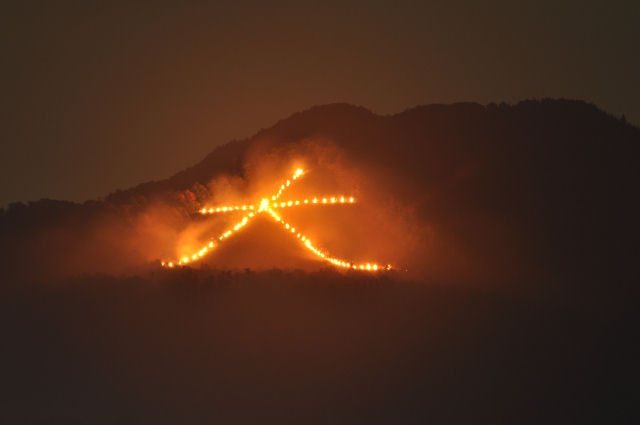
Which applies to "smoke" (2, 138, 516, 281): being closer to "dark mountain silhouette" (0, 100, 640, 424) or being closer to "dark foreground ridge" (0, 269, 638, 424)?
"dark mountain silhouette" (0, 100, 640, 424)

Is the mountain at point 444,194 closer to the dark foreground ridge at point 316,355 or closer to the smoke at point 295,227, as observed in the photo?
the smoke at point 295,227

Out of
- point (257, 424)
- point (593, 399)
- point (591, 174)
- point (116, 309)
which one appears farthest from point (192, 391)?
point (591, 174)

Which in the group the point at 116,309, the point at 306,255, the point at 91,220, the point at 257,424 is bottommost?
the point at 257,424

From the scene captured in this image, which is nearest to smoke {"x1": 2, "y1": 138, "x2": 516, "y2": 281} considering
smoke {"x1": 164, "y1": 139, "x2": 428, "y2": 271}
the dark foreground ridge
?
smoke {"x1": 164, "y1": 139, "x2": 428, "y2": 271}

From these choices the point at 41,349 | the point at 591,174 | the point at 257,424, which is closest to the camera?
the point at 257,424

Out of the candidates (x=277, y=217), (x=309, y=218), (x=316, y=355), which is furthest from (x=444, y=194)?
(x=316, y=355)

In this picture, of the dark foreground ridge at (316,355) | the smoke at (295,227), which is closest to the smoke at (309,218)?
the smoke at (295,227)

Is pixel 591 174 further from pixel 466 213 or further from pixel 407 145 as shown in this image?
pixel 407 145
